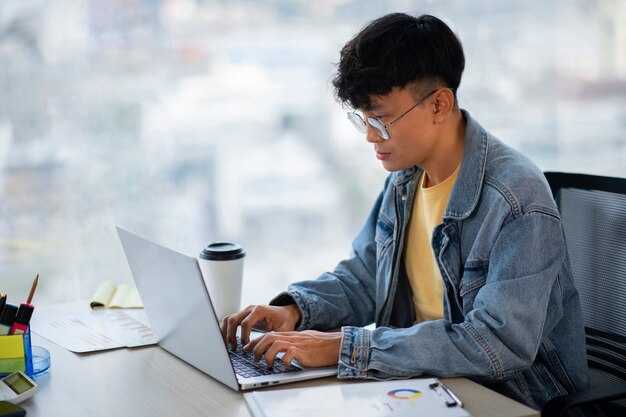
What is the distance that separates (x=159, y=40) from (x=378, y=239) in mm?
1337

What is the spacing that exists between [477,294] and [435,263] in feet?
0.82

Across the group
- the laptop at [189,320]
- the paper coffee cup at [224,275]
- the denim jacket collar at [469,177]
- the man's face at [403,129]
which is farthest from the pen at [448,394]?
the paper coffee cup at [224,275]

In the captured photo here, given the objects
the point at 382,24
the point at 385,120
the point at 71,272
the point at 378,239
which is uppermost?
the point at 382,24

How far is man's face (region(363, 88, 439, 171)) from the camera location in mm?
1556

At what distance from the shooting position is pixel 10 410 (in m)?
1.22

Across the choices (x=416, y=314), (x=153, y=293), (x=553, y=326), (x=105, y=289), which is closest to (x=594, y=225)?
(x=553, y=326)

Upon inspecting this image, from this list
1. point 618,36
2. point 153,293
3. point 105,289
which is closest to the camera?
point 153,293

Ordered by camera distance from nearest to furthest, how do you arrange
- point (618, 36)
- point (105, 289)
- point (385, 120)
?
point (385, 120) → point (105, 289) → point (618, 36)

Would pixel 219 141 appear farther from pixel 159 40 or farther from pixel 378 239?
pixel 378 239

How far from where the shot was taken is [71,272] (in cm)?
267

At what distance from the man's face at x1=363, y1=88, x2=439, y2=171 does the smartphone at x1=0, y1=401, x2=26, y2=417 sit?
2.64ft

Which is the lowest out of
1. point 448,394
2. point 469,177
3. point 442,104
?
point 448,394

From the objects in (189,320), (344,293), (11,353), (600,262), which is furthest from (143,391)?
(600,262)

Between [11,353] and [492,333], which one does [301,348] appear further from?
[11,353]
